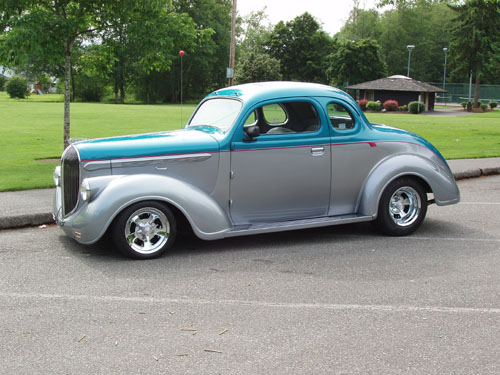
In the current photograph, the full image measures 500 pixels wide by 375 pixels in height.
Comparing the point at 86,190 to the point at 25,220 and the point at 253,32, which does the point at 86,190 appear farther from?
the point at 253,32

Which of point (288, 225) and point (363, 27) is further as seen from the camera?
point (363, 27)

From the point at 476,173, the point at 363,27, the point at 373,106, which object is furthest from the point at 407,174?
the point at 363,27

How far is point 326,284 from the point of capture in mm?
5430

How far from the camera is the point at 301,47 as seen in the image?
3383 inches

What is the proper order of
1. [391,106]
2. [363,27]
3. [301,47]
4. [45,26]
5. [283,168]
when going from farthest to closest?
[363,27]
[301,47]
[391,106]
[45,26]
[283,168]

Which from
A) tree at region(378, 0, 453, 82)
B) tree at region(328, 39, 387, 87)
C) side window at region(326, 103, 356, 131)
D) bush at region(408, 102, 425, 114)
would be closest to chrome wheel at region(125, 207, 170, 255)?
side window at region(326, 103, 356, 131)

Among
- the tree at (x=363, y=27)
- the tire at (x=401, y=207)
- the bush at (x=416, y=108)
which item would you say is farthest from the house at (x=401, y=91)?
the tire at (x=401, y=207)

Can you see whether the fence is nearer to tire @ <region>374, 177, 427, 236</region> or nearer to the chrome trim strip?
tire @ <region>374, 177, 427, 236</region>

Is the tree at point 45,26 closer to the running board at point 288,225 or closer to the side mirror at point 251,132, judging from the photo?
the side mirror at point 251,132

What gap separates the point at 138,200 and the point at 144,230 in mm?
375

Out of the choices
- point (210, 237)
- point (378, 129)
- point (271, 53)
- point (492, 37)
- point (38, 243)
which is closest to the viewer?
point (210, 237)

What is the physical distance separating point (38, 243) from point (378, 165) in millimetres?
4219

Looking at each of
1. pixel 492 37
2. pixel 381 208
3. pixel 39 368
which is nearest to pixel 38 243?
pixel 39 368

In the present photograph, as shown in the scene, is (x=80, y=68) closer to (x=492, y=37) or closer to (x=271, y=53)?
(x=492, y=37)
